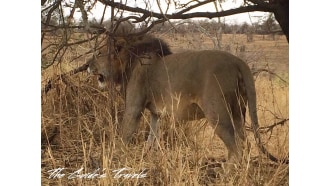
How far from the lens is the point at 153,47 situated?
3506mm

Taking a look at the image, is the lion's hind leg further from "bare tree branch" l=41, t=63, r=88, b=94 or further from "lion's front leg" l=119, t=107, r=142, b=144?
"bare tree branch" l=41, t=63, r=88, b=94

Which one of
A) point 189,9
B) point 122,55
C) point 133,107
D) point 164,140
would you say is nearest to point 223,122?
point 164,140

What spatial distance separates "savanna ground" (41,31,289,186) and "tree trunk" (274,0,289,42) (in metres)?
0.06

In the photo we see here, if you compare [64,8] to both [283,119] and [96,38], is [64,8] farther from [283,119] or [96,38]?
[283,119]

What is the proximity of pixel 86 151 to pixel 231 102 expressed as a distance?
0.70 metres

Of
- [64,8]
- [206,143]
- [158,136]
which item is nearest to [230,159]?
[206,143]

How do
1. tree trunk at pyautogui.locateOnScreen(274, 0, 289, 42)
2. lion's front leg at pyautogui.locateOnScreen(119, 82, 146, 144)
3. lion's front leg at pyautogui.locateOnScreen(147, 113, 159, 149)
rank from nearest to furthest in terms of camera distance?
tree trunk at pyautogui.locateOnScreen(274, 0, 289, 42) → lion's front leg at pyautogui.locateOnScreen(147, 113, 159, 149) → lion's front leg at pyautogui.locateOnScreen(119, 82, 146, 144)

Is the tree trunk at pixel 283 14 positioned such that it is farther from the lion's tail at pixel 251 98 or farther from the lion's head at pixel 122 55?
the lion's head at pixel 122 55

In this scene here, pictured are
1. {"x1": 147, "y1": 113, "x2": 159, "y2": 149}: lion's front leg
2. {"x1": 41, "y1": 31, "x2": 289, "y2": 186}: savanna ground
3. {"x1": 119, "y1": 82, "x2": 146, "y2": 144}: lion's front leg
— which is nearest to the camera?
{"x1": 41, "y1": 31, "x2": 289, "y2": 186}: savanna ground

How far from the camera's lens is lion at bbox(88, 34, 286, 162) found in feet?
10.6

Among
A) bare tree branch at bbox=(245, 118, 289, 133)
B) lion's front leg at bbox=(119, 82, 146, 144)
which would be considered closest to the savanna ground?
bare tree branch at bbox=(245, 118, 289, 133)

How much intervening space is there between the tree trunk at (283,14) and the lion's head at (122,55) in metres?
0.57

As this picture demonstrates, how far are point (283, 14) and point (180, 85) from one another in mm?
643

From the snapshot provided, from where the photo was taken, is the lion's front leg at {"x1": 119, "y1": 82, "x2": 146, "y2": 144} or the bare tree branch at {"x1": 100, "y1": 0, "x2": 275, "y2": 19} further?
the lion's front leg at {"x1": 119, "y1": 82, "x2": 146, "y2": 144}
